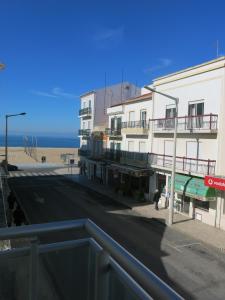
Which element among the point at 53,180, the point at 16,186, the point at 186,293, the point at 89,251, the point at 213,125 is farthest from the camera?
the point at 53,180

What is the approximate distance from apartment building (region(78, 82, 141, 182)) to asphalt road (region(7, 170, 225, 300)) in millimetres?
9311

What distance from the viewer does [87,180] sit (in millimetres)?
43594

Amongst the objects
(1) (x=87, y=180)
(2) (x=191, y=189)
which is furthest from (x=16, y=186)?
(2) (x=191, y=189)

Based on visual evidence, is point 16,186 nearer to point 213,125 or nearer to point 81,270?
point 213,125

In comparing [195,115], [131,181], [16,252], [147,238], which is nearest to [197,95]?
[195,115]

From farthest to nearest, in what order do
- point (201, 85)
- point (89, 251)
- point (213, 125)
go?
point (201, 85), point (213, 125), point (89, 251)

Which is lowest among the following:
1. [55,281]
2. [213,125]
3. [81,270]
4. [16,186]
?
[16,186]

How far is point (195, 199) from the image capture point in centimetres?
2333

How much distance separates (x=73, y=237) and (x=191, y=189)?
67.6ft

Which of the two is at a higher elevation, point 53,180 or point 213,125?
point 213,125

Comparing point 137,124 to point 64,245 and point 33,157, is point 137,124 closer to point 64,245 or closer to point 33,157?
point 64,245

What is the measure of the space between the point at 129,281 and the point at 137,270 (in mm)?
219

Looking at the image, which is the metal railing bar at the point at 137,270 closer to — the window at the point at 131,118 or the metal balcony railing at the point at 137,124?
the metal balcony railing at the point at 137,124

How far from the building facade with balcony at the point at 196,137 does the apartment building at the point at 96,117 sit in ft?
52.7
